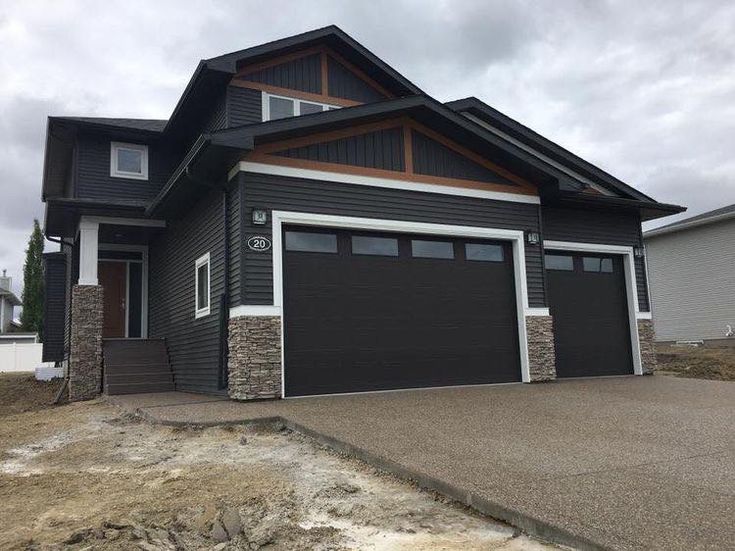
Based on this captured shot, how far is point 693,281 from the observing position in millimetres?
20812

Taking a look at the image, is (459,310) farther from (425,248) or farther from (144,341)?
(144,341)

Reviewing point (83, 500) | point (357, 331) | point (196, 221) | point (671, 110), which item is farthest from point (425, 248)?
point (671, 110)

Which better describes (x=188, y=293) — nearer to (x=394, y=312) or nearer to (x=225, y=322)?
(x=225, y=322)

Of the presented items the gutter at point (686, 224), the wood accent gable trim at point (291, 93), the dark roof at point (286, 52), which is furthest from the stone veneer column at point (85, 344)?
the gutter at point (686, 224)

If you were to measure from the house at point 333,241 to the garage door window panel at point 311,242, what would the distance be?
3 cm

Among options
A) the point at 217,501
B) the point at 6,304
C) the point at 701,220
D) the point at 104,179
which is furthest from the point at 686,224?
the point at 6,304

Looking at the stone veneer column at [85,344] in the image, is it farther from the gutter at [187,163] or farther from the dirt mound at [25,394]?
the gutter at [187,163]

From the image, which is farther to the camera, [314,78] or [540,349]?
[314,78]

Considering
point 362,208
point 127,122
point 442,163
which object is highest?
point 127,122

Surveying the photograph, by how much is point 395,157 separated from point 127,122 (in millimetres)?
7037

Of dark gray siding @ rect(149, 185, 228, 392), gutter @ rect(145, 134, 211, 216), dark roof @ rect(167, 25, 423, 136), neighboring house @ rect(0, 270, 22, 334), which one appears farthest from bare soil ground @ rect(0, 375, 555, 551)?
neighboring house @ rect(0, 270, 22, 334)

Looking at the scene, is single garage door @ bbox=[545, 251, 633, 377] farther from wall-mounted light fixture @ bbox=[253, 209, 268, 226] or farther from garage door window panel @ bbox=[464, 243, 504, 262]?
wall-mounted light fixture @ bbox=[253, 209, 268, 226]

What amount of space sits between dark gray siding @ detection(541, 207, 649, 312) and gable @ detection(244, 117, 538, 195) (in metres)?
1.16

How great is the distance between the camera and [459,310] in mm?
10070
